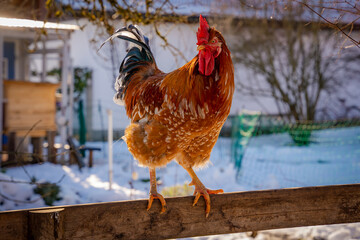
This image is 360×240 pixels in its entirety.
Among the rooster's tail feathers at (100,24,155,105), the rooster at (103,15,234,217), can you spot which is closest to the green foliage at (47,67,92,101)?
the rooster's tail feathers at (100,24,155,105)

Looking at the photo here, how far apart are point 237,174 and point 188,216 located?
4379 millimetres

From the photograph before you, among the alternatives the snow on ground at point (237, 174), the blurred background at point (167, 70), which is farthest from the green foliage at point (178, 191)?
the snow on ground at point (237, 174)

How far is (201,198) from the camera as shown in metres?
2.09

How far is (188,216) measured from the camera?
1962mm

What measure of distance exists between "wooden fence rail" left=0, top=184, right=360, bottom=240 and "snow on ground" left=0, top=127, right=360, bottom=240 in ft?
6.10

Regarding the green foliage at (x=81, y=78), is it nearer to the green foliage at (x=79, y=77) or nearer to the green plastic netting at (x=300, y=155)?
the green foliage at (x=79, y=77)

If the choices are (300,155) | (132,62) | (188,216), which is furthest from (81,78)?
(188,216)

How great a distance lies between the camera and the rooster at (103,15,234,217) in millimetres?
2121

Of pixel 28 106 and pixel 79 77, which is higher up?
pixel 79 77

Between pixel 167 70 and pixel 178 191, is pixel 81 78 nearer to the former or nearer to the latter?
pixel 167 70

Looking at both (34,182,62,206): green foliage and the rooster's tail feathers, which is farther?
(34,182,62,206): green foliage

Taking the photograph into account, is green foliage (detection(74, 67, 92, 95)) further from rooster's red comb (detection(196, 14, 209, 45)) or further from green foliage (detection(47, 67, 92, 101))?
rooster's red comb (detection(196, 14, 209, 45))

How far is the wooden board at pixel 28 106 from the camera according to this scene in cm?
645

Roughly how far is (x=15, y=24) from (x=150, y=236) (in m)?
1.79
